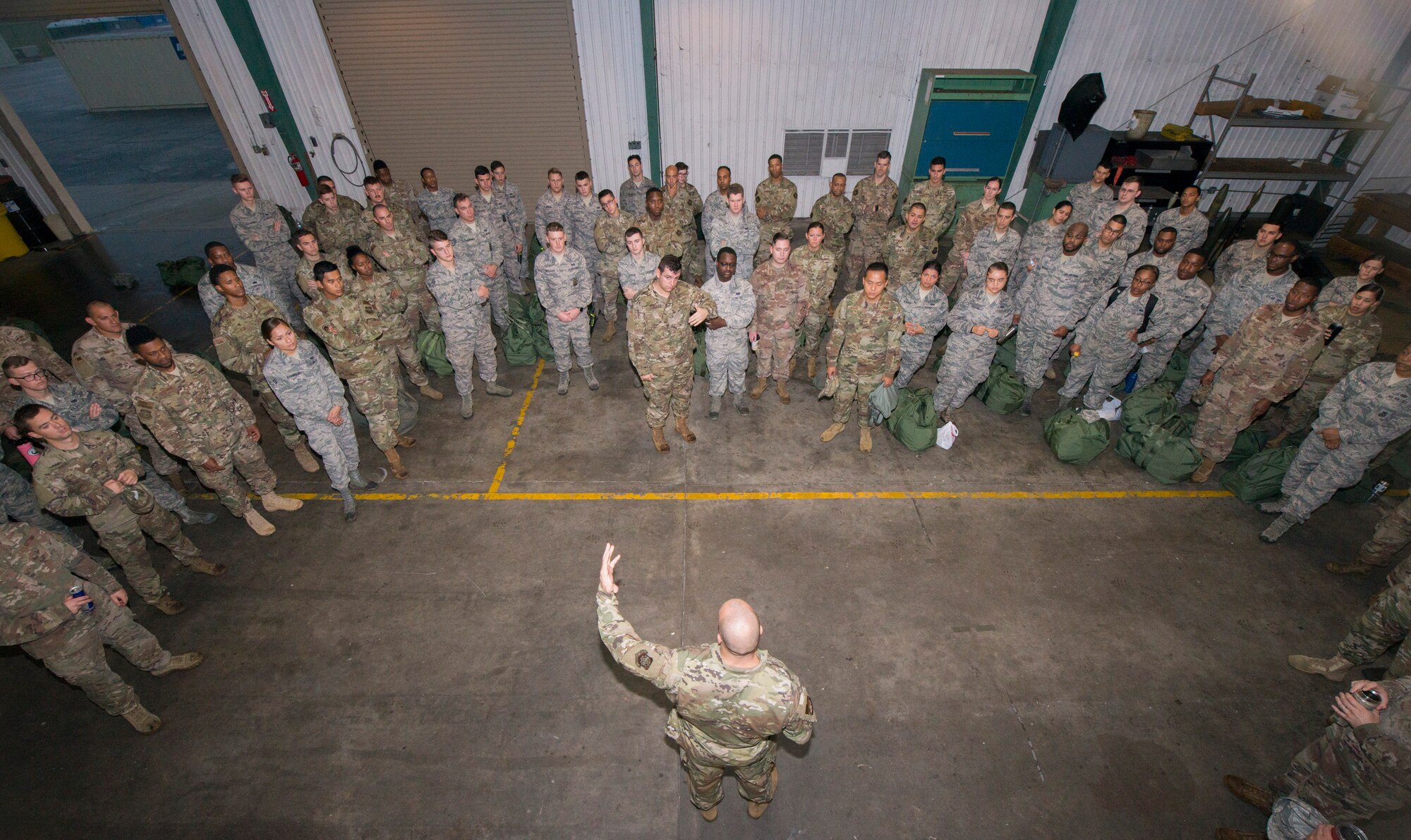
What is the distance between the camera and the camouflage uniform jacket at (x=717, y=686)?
9.51 ft

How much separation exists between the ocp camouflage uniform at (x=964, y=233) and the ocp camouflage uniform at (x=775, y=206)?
8.22 feet

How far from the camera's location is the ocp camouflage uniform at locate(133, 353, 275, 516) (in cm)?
472

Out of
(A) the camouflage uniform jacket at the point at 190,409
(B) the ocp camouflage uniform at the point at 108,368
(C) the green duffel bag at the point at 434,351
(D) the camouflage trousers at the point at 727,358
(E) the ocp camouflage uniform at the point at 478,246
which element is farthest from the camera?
(C) the green duffel bag at the point at 434,351

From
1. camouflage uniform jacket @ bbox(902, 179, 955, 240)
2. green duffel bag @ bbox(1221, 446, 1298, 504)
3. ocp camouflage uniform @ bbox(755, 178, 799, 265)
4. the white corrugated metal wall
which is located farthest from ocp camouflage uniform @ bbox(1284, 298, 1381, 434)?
the white corrugated metal wall

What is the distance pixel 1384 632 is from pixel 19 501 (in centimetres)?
1085

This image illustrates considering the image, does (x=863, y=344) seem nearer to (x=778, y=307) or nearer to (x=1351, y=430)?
(x=778, y=307)

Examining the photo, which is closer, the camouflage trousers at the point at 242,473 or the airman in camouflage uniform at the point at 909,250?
the camouflage trousers at the point at 242,473

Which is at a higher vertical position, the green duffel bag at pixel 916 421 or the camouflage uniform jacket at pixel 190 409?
the camouflage uniform jacket at pixel 190 409

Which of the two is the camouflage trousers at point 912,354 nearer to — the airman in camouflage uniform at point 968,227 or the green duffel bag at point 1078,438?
the green duffel bag at point 1078,438

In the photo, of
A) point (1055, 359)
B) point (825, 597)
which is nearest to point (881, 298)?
point (825, 597)

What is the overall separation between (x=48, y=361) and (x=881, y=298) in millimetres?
8226

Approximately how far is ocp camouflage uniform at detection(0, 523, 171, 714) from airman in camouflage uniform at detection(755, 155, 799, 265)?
317 inches

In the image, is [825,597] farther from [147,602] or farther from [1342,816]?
[147,602]

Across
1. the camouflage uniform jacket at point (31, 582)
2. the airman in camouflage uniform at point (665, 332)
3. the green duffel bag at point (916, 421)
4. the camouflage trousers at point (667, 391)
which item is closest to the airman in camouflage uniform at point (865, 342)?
the green duffel bag at point (916, 421)
